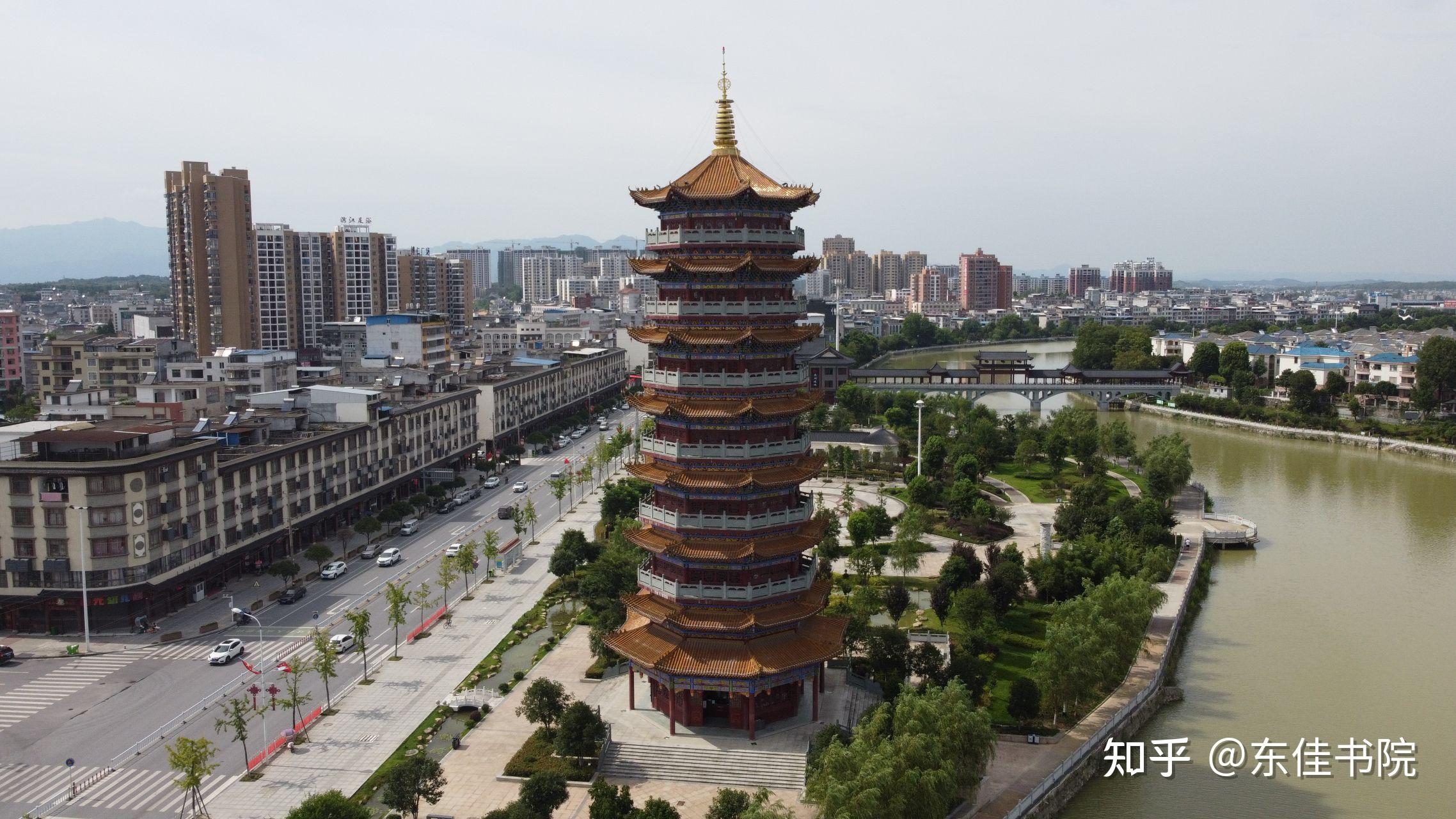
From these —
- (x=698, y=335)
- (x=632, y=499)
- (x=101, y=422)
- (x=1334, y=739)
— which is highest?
(x=698, y=335)

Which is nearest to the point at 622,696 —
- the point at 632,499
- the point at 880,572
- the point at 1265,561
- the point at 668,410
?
the point at 668,410

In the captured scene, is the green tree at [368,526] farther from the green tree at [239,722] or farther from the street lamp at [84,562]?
the green tree at [239,722]

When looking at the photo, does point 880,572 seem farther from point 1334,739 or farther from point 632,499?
point 1334,739

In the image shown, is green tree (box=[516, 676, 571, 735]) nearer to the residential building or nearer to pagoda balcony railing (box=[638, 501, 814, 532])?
pagoda balcony railing (box=[638, 501, 814, 532])

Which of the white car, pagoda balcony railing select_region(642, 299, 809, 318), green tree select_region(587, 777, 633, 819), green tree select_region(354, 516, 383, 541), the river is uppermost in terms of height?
pagoda balcony railing select_region(642, 299, 809, 318)

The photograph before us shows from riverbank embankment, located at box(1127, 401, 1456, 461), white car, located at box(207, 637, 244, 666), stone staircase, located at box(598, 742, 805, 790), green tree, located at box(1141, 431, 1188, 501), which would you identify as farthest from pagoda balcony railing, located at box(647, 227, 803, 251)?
riverbank embankment, located at box(1127, 401, 1456, 461)

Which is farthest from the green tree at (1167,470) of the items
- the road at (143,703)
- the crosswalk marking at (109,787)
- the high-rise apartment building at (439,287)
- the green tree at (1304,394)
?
the high-rise apartment building at (439,287)
